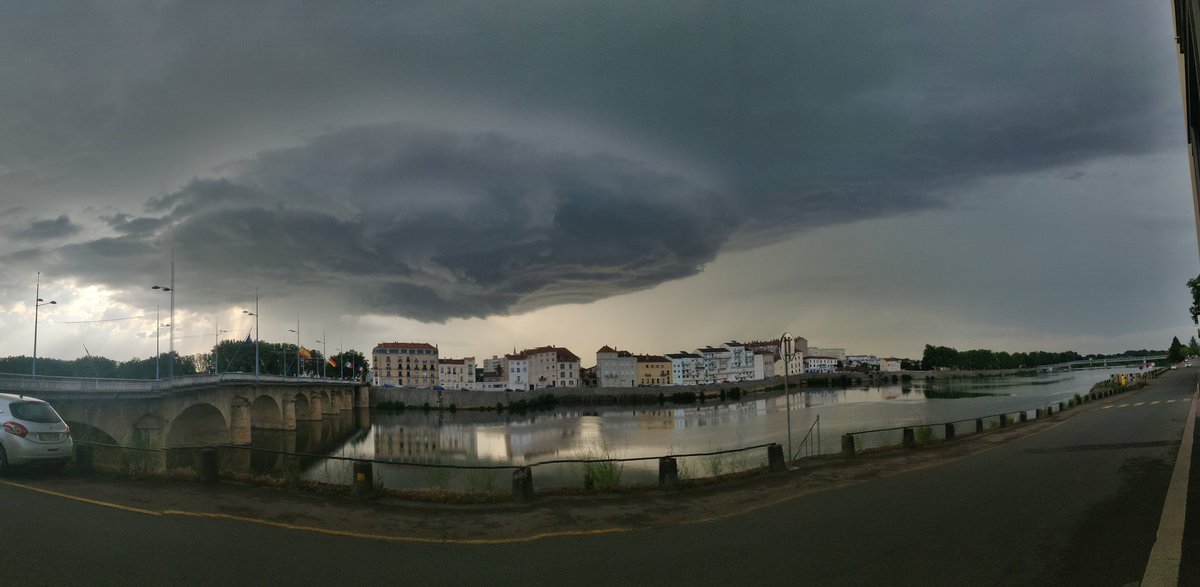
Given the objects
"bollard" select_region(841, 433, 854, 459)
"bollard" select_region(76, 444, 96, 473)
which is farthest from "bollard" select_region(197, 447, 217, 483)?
"bollard" select_region(841, 433, 854, 459)

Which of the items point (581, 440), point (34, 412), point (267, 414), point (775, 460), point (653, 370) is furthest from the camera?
point (653, 370)

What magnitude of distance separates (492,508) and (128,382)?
38.8 m

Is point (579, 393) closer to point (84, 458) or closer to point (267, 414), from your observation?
point (267, 414)

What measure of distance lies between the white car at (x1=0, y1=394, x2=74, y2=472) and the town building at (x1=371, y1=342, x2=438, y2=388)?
17714 cm

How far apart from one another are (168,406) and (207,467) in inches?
1525

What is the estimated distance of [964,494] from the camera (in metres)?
13.1

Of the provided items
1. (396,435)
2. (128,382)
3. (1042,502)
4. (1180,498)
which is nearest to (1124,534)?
(1042,502)

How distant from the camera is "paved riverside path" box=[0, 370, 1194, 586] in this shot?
26.2 ft

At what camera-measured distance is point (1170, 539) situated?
29.2 ft

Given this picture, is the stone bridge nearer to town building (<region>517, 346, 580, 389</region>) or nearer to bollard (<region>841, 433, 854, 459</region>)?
bollard (<region>841, 433, 854, 459</region>)

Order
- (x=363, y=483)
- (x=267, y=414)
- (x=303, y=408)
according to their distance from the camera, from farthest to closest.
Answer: (x=303, y=408)
(x=267, y=414)
(x=363, y=483)

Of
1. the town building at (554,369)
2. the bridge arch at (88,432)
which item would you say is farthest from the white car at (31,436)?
the town building at (554,369)

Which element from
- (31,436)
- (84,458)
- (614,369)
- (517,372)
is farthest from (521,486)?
(517,372)

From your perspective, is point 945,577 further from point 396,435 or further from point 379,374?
point 379,374
